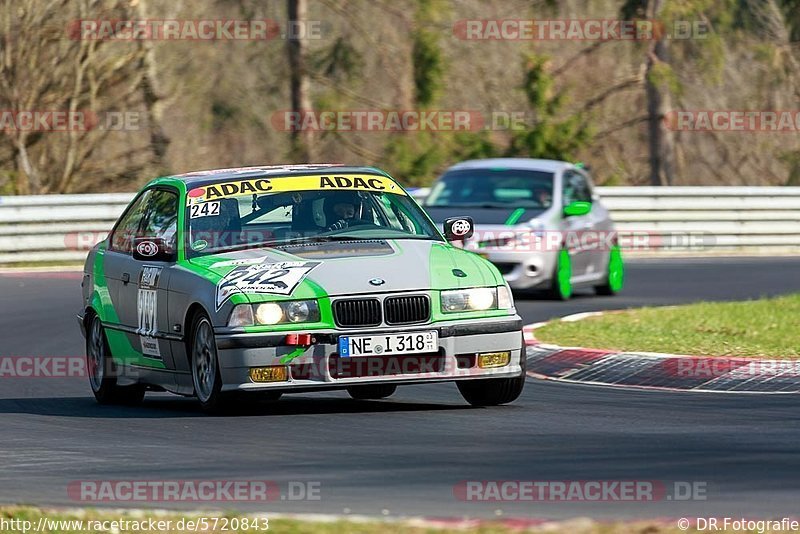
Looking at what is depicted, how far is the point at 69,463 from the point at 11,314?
9404 millimetres

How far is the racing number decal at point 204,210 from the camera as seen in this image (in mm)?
10695

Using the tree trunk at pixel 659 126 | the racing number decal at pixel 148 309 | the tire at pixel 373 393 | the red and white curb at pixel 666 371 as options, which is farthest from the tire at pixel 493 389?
the tree trunk at pixel 659 126

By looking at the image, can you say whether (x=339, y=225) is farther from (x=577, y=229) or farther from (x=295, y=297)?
(x=577, y=229)

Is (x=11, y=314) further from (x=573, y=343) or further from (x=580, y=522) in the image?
(x=580, y=522)

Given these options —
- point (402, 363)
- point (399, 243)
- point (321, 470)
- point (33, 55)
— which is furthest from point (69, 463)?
point (33, 55)

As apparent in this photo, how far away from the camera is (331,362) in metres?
9.58

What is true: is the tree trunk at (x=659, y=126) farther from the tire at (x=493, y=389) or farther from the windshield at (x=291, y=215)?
the tire at (x=493, y=389)

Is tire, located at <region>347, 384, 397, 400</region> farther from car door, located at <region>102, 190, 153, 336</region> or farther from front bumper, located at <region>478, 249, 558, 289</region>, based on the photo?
front bumper, located at <region>478, 249, 558, 289</region>

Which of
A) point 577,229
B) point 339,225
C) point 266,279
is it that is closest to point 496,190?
point 577,229

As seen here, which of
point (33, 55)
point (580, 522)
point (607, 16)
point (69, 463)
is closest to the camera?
point (580, 522)

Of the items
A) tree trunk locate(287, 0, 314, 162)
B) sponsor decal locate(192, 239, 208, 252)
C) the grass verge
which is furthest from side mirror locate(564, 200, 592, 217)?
tree trunk locate(287, 0, 314, 162)

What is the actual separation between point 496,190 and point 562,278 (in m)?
1.28

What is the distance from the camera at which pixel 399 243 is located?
10.4 meters

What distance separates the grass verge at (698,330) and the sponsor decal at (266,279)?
385 cm
